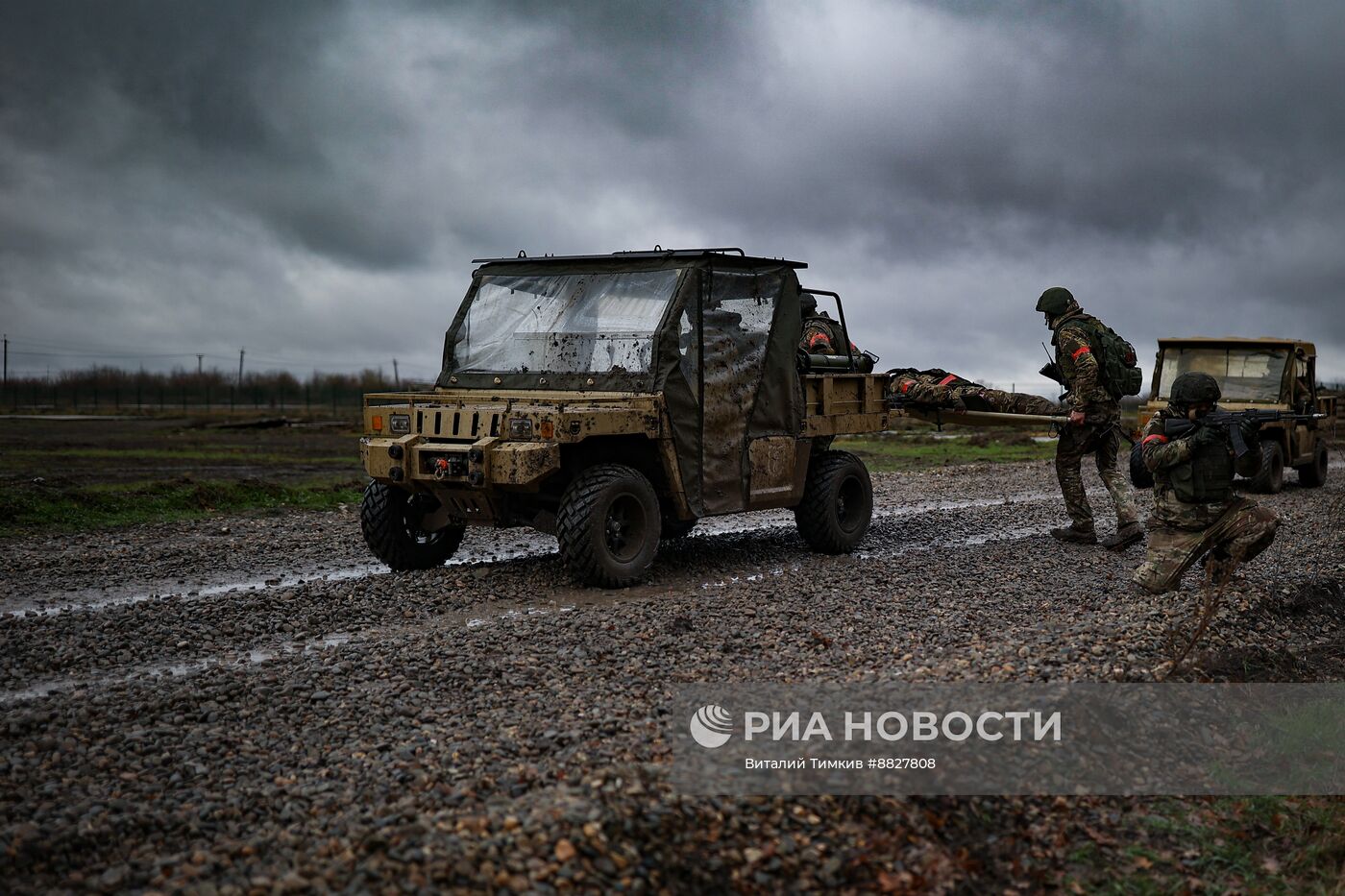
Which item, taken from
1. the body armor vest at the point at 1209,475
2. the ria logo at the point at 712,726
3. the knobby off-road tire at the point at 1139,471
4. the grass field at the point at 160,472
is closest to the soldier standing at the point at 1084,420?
the knobby off-road tire at the point at 1139,471

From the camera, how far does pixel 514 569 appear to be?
962cm

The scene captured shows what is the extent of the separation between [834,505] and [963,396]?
71.8 inches

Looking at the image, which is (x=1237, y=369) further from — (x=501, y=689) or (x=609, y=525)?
(x=501, y=689)

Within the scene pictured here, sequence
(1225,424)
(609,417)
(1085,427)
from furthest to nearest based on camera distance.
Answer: (1085,427)
(609,417)
(1225,424)

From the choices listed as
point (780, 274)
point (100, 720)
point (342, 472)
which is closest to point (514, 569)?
point (780, 274)

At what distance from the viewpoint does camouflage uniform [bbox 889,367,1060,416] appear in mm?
11523

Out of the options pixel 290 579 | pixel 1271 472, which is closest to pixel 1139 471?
pixel 290 579

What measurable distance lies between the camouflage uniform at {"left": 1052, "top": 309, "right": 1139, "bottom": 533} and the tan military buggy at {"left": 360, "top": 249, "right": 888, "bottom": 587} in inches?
85.5

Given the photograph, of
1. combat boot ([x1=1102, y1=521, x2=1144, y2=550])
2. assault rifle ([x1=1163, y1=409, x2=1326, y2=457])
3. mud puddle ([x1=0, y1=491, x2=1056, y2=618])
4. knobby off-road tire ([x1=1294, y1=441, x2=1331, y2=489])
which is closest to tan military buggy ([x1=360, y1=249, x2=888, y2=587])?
mud puddle ([x1=0, y1=491, x2=1056, y2=618])

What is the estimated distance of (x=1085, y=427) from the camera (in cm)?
1124

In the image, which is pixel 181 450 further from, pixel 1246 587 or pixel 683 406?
pixel 1246 587

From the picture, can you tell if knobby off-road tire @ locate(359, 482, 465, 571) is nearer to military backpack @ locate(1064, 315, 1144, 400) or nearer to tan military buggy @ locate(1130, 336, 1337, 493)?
military backpack @ locate(1064, 315, 1144, 400)

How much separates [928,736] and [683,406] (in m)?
4.45

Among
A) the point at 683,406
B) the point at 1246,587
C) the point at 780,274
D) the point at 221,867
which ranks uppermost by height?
the point at 780,274
